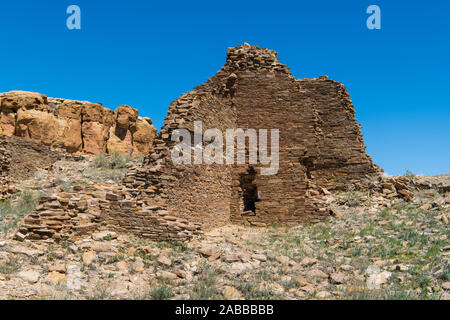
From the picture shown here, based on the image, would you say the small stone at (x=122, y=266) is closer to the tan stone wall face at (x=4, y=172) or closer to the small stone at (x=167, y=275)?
the small stone at (x=167, y=275)

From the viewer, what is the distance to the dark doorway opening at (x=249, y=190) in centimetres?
1228

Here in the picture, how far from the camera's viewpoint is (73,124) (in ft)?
72.2

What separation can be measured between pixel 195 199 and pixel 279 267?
3.56 meters

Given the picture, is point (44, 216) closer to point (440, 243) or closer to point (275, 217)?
point (275, 217)

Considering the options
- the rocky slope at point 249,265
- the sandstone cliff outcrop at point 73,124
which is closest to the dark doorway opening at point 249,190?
the rocky slope at point 249,265

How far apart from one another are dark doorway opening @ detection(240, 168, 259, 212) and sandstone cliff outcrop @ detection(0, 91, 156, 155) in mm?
13083

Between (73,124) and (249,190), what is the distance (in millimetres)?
14848

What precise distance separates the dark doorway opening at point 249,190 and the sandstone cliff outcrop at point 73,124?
13083mm

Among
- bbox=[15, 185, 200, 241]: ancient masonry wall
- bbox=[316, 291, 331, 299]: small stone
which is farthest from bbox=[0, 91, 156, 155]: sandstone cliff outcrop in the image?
bbox=[316, 291, 331, 299]: small stone

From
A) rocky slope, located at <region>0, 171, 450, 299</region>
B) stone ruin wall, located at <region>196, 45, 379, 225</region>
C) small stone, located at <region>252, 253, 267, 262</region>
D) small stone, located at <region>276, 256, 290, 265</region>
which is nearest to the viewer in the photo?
rocky slope, located at <region>0, 171, 450, 299</region>

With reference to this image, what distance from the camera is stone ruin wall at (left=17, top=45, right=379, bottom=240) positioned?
27.9 feet

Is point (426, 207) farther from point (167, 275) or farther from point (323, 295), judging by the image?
point (167, 275)

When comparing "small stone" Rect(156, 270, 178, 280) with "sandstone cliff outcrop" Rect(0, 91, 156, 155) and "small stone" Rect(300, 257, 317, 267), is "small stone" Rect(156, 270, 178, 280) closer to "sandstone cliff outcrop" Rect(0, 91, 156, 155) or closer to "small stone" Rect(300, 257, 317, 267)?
"small stone" Rect(300, 257, 317, 267)

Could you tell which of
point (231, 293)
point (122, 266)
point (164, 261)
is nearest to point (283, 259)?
point (231, 293)
